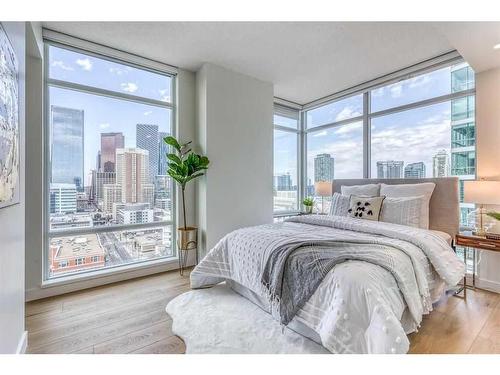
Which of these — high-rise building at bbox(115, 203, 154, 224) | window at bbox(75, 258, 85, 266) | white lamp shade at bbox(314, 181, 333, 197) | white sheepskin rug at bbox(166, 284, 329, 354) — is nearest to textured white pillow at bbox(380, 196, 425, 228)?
white lamp shade at bbox(314, 181, 333, 197)

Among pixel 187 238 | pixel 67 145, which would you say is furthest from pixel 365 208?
pixel 67 145

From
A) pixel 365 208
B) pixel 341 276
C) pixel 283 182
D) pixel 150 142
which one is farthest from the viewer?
pixel 283 182

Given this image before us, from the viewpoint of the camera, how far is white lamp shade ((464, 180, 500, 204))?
2447 mm

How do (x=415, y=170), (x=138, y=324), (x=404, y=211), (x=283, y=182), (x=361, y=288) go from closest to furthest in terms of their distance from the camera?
(x=361, y=288) < (x=138, y=324) < (x=404, y=211) < (x=415, y=170) < (x=283, y=182)

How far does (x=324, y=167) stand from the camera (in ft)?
16.3

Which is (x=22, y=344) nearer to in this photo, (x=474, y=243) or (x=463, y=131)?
(x=474, y=243)

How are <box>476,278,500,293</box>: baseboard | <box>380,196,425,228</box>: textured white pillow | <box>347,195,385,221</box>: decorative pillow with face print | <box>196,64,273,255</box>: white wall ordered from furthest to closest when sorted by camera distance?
1. <box>196,64,273,255</box>: white wall
2. <box>347,195,385,221</box>: decorative pillow with face print
3. <box>380,196,425,228</box>: textured white pillow
4. <box>476,278,500,293</box>: baseboard

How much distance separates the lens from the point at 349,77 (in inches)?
154

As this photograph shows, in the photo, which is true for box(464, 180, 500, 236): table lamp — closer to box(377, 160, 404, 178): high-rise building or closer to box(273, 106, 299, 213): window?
box(377, 160, 404, 178): high-rise building

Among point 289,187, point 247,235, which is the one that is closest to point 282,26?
point 247,235

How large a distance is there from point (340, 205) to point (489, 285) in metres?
1.73

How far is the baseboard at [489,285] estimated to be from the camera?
2.67m

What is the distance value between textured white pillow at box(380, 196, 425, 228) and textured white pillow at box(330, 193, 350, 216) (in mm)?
451

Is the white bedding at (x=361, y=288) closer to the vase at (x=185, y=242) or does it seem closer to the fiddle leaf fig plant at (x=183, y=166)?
the vase at (x=185, y=242)
